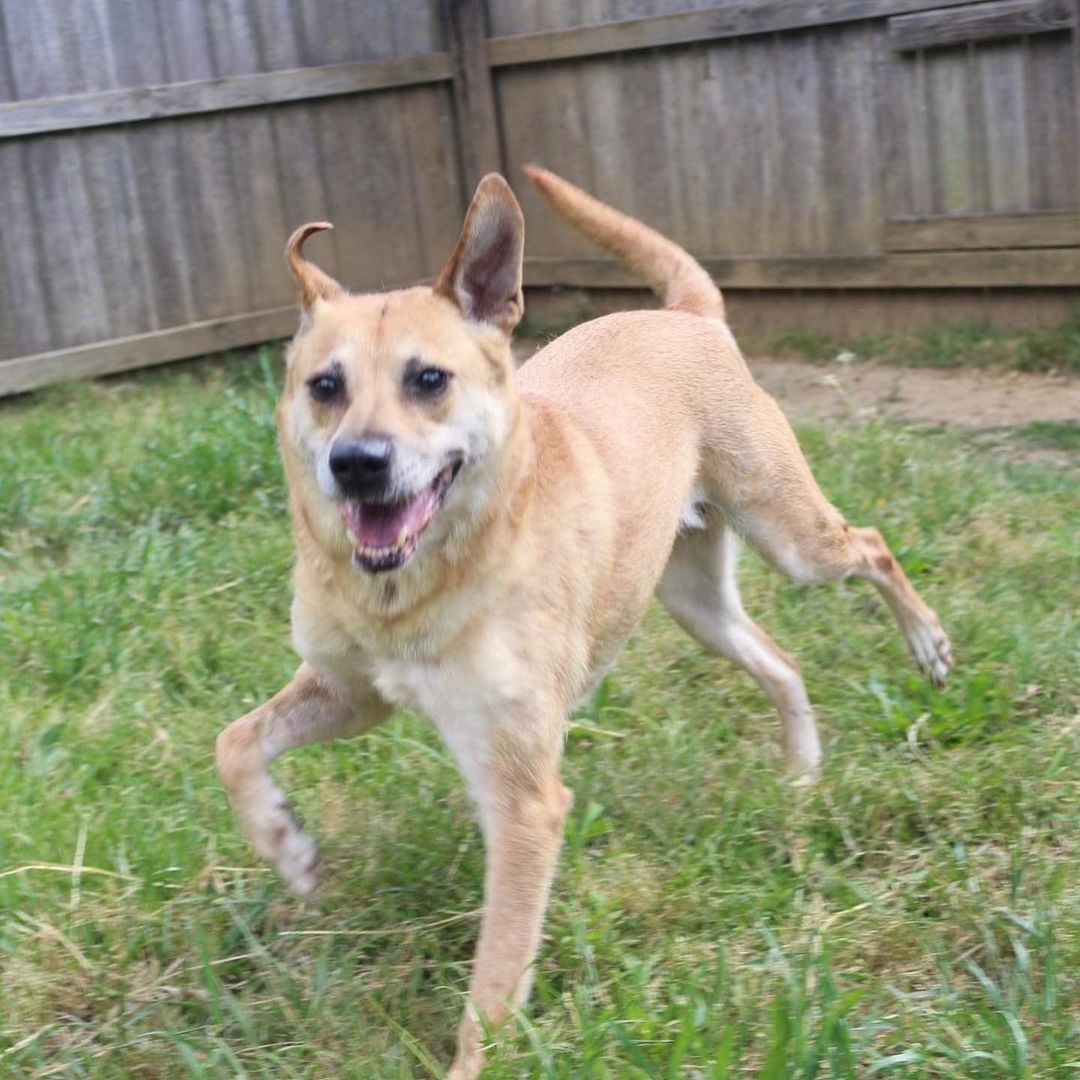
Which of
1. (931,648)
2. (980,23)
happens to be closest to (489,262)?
(931,648)

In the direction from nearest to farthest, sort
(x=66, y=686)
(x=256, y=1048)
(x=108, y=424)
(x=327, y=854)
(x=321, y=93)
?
(x=256, y=1048) < (x=327, y=854) < (x=66, y=686) < (x=108, y=424) < (x=321, y=93)

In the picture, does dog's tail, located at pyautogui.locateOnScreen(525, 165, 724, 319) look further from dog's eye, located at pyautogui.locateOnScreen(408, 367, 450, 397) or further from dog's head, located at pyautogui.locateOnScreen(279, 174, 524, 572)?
dog's eye, located at pyautogui.locateOnScreen(408, 367, 450, 397)

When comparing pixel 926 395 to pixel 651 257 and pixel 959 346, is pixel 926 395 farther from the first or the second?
pixel 651 257

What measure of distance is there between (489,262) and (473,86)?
21.2 feet

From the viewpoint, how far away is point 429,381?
3104 mm

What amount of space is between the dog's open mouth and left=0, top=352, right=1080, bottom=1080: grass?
829 millimetres

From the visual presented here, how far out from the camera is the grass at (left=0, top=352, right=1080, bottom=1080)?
2.82 metres

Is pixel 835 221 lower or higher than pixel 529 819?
higher

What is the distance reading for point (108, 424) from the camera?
23.2 feet

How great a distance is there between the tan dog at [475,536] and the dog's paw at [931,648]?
0.92 m

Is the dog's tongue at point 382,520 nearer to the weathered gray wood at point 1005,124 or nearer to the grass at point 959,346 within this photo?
the grass at point 959,346

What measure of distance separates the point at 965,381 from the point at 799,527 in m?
3.65

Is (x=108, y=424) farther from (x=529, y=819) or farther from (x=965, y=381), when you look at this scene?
(x=529, y=819)

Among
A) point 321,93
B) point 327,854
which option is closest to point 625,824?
point 327,854
